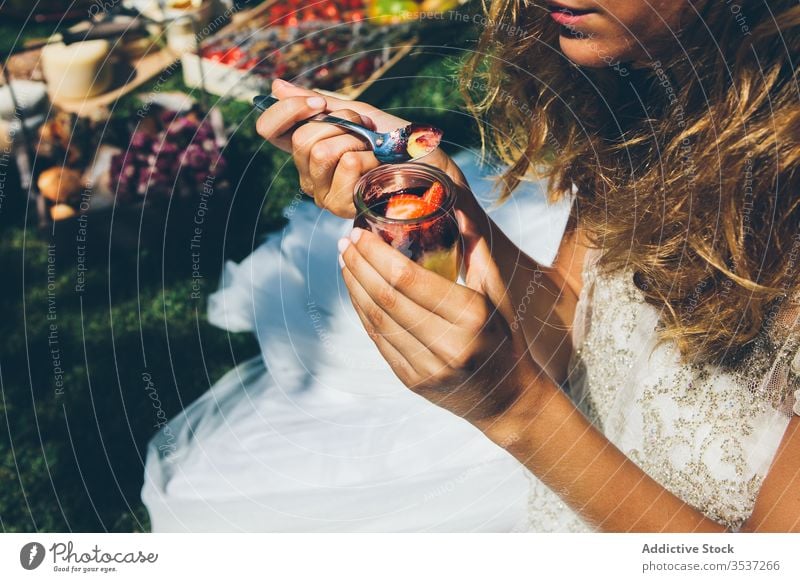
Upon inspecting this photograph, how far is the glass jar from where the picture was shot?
717 millimetres

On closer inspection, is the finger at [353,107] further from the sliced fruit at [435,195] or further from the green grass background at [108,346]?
the green grass background at [108,346]

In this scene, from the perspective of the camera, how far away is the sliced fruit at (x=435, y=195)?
75 cm

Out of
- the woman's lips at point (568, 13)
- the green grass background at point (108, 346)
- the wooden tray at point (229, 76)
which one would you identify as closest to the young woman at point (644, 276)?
the woman's lips at point (568, 13)

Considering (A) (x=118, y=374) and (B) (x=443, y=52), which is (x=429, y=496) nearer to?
(A) (x=118, y=374)

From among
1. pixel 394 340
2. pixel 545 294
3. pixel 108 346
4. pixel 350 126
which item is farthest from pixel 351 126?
pixel 108 346

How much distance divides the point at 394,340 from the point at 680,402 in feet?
1.14

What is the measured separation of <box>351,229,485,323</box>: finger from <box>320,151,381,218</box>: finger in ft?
0.56

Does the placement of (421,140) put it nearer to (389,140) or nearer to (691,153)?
(389,140)

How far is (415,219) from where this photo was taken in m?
0.71

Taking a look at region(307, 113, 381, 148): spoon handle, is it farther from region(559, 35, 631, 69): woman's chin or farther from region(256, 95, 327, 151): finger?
region(559, 35, 631, 69): woman's chin

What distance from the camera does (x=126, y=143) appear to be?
1.66m

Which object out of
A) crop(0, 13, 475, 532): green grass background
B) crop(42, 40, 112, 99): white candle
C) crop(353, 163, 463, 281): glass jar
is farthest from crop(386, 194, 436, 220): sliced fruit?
crop(42, 40, 112, 99): white candle

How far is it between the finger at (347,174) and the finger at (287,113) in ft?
0.21
